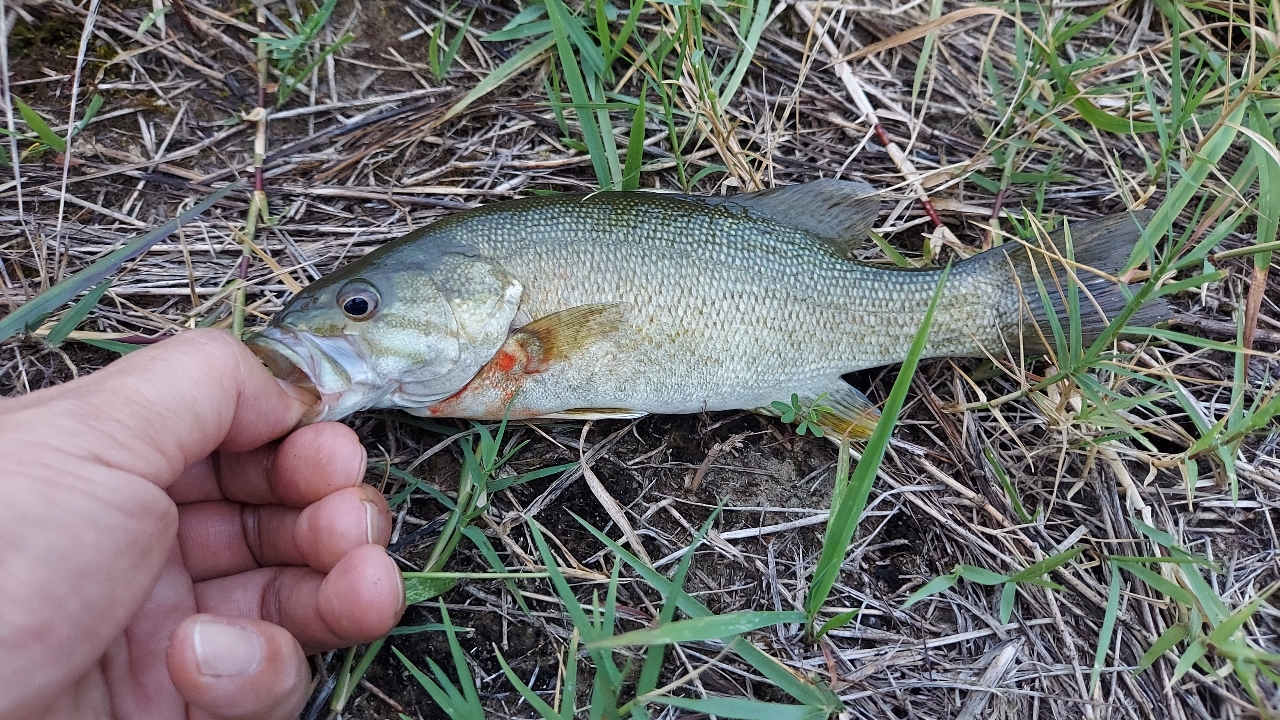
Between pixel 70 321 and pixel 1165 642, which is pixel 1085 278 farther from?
pixel 70 321

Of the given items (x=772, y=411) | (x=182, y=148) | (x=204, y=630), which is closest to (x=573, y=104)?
(x=772, y=411)

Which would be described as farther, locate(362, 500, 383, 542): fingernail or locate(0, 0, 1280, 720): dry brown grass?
locate(0, 0, 1280, 720): dry brown grass

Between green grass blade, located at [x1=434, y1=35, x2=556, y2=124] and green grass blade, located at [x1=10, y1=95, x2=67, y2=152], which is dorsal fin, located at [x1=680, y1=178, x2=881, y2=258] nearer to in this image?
green grass blade, located at [x1=434, y1=35, x2=556, y2=124]

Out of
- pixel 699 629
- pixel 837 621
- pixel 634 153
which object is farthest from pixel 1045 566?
pixel 634 153

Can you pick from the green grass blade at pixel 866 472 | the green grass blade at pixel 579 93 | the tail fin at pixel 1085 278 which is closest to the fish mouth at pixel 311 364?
the green grass blade at pixel 579 93

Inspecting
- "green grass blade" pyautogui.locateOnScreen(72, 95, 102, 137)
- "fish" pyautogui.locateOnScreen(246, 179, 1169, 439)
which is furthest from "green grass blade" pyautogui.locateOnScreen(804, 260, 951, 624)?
"green grass blade" pyautogui.locateOnScreen(72, 95, 102, 137)

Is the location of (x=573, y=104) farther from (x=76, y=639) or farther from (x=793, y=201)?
(x=76, y=639)
